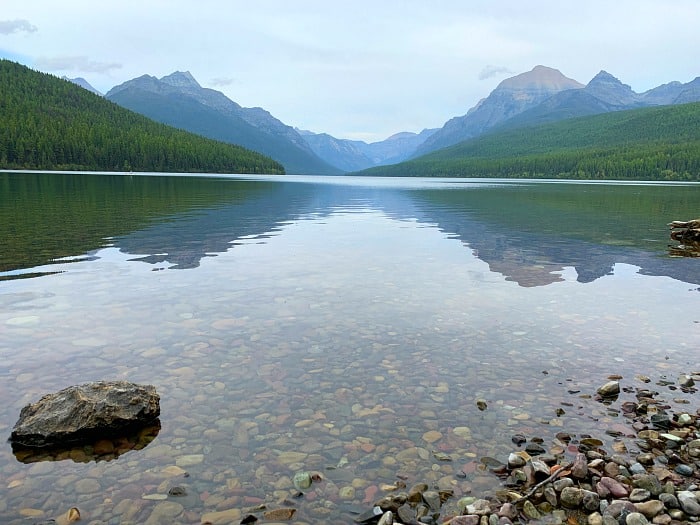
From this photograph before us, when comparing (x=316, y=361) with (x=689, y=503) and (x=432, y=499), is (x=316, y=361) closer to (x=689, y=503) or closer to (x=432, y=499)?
(x=432, y=499)

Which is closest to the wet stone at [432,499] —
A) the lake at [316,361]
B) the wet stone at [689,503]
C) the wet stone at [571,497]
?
the lake at [316,361]

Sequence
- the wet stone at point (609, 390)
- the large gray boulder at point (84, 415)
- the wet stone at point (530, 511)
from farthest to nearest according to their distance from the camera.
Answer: the wet stone at point (609, 390) < the large gray boulder at point (84, 415) < the wet stone at point (530, 511)

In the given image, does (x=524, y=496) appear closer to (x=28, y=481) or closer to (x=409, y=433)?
(x=409, y=433)

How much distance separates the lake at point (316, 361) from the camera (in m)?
7.53

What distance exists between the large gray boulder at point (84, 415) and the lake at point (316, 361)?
313 millimetres

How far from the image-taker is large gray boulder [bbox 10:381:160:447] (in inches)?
327

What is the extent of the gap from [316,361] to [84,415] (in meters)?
5.20

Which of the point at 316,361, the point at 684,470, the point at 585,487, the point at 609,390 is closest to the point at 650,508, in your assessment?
the point at 585,487

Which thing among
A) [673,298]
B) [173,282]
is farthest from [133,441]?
[673,298]

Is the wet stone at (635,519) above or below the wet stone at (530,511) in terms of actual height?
above

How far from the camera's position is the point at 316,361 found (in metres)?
12.1

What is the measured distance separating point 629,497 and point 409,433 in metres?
3.50

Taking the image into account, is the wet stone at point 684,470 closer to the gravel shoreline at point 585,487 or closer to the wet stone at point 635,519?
the gravel shoreline at point 585,487

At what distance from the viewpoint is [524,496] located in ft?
22.9
